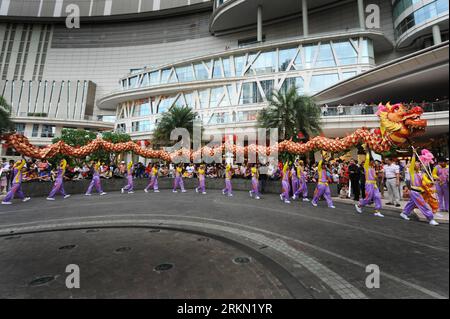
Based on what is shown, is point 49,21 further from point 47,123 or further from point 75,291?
point 75,291

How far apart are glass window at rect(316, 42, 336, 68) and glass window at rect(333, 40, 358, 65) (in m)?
0.79

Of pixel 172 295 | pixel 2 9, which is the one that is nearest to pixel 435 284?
pixel 172 295

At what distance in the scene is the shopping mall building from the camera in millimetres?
25234

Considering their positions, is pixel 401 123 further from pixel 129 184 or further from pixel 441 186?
pixel 129 184

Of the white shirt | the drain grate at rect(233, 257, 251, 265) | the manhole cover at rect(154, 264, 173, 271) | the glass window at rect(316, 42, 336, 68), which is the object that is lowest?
the manhole cover at rect(154, 264, 173, 271)

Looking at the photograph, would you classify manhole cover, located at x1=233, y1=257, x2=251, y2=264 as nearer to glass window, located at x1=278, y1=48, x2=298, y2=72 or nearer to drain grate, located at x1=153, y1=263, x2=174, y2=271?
drain grate, located at x1=153, y1=263, x2=174, y2=271

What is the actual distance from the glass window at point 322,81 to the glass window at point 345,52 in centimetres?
237

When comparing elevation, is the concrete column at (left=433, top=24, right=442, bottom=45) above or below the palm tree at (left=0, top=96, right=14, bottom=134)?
above

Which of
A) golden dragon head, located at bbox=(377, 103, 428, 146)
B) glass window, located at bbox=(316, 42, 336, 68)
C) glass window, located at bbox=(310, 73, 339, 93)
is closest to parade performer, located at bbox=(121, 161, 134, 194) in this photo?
golden dragon head, located at bbox=(377, 103, 428, 146)

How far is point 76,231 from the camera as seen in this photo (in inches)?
250

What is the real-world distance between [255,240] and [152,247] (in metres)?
2.32

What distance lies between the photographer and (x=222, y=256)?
4.44m

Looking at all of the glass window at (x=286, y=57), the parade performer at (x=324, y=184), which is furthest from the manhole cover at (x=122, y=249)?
the glass window at (x=286, y=57)

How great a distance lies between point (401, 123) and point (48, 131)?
64.4 metres
